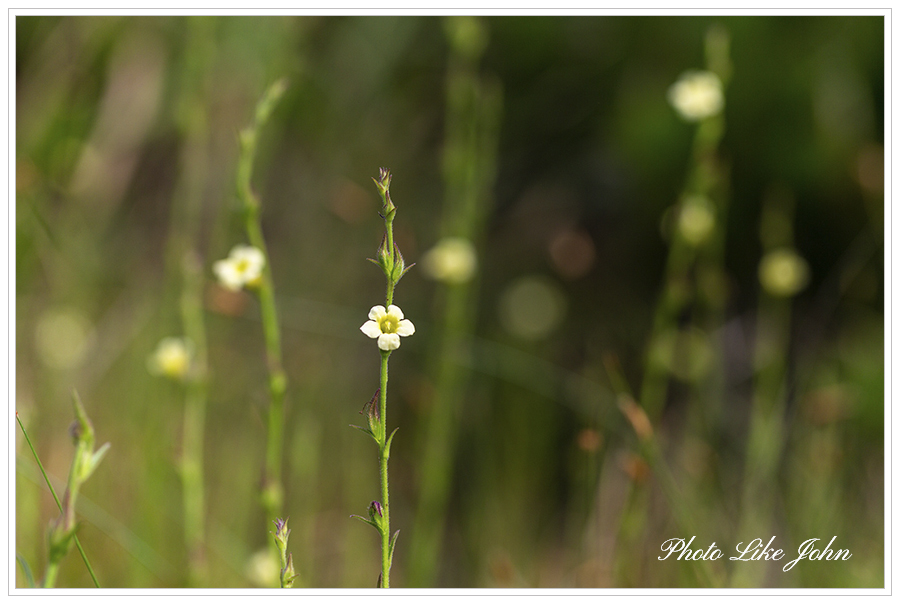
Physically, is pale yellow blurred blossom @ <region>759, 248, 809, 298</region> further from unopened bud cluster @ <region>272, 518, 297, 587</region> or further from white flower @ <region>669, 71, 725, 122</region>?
unopened bud cluster @ <region>272, 518, 297, 587</region>

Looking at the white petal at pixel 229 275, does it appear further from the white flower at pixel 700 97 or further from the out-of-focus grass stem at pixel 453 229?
the white flower at pixel 700 97

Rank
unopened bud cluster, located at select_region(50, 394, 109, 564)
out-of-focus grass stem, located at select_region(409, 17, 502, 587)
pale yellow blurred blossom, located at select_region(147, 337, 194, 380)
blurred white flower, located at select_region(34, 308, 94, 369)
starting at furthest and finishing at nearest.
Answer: blurred white flower, located at select_region(34, 308, 94, 369)
out-of-focus grass stem, located at select_region(409, 17, 502, 587)
pale yellow blurred blossom, located at select_region(147, 337, 194, 380)
unopened bud cluster, located at select_region(50, 394, 109, 564)

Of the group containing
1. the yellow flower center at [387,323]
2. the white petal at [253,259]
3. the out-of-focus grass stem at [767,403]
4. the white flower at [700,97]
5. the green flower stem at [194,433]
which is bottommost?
the out-of-focus grass stem at [767,403]

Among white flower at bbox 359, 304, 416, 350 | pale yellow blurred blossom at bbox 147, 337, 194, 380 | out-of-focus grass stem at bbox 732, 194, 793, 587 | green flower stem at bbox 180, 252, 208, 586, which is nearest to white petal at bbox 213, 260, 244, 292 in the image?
green flower stem at bbox 180, 252, 208, 586

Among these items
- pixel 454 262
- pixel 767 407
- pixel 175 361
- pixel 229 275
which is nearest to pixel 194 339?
pixel 175 361

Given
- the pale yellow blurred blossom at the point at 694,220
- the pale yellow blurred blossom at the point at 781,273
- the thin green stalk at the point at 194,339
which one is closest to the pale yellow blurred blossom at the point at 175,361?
the thin green stalk at the point at 194,339
